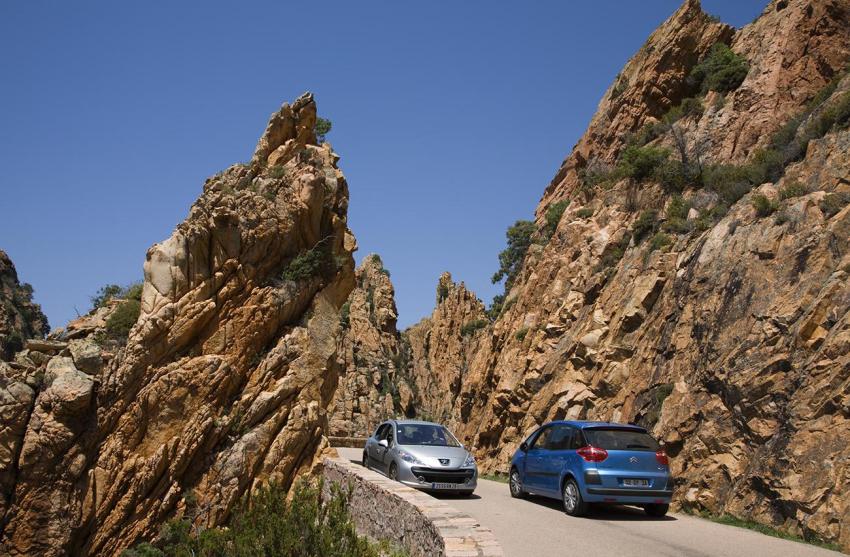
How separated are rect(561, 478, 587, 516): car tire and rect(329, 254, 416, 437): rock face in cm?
4152

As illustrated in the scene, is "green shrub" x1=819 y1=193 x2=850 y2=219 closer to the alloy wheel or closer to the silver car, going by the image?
the alloy wheel

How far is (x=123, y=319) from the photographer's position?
22.0 metres

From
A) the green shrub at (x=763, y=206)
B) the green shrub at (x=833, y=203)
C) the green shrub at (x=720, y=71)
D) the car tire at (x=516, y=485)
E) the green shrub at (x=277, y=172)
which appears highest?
the green shrub at (x=720, y=71)

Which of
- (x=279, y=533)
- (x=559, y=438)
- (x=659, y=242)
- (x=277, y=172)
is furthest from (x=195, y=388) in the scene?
(x=659, y=242)

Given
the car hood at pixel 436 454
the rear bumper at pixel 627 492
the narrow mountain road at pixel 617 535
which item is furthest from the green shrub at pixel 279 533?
the rear bumper at pixel 627 492

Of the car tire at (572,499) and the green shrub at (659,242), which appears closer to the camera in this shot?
the car tire at (572,499)

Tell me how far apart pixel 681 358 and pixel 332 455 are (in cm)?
1144

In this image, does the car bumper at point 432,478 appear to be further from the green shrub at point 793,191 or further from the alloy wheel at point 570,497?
the green shrub at point 793,191

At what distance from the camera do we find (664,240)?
70.8 ft

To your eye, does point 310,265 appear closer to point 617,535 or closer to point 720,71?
point 617,535

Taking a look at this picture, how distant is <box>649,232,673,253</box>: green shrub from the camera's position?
21.5 meters

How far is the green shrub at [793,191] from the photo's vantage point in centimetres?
1599

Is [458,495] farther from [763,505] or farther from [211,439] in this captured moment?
[211,439]

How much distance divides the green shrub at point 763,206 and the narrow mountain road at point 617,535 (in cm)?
841
